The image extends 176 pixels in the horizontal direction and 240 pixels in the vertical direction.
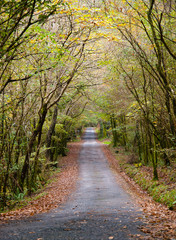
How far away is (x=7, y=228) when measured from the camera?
5312 mm

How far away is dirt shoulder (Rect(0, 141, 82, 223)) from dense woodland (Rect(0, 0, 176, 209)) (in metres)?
0.96

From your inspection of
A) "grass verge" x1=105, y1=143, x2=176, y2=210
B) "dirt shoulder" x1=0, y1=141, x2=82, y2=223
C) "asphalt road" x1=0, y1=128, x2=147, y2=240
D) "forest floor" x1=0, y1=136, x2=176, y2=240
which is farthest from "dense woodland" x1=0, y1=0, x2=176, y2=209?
"asphalt road" x1=0, y1=128, x2=147, y2=240

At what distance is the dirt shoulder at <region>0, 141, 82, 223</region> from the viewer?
301 inches

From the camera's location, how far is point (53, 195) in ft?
37.5

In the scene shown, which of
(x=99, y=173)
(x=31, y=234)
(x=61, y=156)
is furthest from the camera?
(x=61, y=156)

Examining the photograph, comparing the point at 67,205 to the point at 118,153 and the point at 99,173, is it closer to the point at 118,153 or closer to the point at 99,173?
the point at 99,173

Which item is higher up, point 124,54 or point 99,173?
point 124,54

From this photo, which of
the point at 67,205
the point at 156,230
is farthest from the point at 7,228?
the point at 67,205

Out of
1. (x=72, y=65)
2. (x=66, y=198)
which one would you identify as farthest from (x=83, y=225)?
(x=72, y=65)

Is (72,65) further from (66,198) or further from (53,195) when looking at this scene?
(53,195)

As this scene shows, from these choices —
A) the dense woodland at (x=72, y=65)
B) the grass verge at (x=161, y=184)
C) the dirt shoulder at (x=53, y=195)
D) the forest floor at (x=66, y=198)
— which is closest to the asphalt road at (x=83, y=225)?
the forest floor at (x=66, y=198)

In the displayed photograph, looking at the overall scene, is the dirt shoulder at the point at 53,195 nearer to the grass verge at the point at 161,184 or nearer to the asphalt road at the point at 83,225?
the asphalt road at the point at 83,225

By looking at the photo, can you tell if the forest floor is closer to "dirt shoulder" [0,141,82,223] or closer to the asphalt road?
"dirt shoulder" [0,141,82,223]

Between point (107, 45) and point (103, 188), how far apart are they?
8009mm
